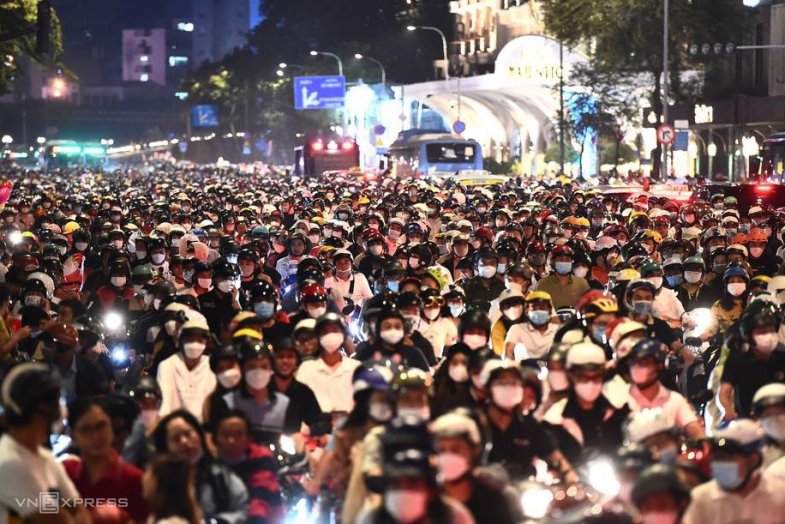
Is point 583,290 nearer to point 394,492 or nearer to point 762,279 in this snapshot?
point 762,279

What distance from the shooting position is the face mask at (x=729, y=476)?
308 inches

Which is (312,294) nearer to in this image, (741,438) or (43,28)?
(741,438)

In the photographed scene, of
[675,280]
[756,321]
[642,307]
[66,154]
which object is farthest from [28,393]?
[66,154]

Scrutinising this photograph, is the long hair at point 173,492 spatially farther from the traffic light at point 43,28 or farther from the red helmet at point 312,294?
the traffic light at point 43,28

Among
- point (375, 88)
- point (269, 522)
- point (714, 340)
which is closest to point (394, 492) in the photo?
point (269, 522)

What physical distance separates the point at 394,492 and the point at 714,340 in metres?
8.77

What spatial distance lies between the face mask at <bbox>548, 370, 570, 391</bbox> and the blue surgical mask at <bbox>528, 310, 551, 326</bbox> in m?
3.54

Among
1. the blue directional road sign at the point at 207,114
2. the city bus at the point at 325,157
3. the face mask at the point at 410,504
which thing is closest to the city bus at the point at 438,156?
the city bus at the point at 325,157

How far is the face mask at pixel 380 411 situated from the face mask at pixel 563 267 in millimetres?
8338

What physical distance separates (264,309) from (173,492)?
21.8 feet

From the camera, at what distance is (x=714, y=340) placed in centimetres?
1478

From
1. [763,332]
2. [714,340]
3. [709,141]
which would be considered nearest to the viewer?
[763,332]

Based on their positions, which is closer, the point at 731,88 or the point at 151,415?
the point at 151,415

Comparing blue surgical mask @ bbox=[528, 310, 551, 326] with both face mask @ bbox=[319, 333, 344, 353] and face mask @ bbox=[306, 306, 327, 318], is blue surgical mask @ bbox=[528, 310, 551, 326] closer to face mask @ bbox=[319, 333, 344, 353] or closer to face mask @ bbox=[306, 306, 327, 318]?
face mask @ bbox=[306, 306, 327, 318]
